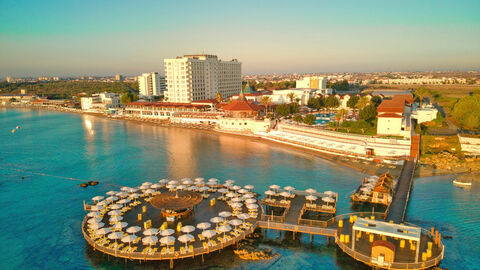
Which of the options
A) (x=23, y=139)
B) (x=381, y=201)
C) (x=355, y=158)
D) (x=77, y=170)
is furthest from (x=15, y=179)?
(x=355, y=158)

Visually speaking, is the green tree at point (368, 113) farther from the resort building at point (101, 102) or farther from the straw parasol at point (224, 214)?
the resort building at point (101, 102)

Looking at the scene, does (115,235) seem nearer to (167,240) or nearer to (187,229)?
(167,240)

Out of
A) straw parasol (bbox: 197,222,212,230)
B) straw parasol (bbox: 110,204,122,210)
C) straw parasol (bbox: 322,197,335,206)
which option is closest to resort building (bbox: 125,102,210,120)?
straw parasol (bbox: 110,204,122,210)

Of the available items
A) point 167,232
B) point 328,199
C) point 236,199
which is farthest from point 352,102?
point 167,232

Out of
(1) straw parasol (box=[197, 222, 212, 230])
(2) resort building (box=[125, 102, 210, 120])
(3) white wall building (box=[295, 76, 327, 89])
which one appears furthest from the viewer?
(3) white wall building (box=[295, 76, 327, 89])

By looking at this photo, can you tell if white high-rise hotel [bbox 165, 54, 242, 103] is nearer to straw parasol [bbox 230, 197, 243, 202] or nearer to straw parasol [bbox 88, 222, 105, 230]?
straw parasol [bbox 230, 197, 243, 202]
